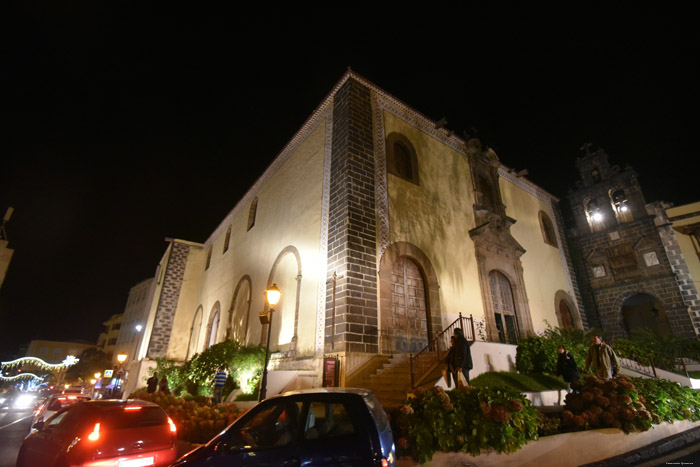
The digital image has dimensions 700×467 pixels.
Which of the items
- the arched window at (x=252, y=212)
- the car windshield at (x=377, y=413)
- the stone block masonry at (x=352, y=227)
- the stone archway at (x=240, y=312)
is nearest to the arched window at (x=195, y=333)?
the stone archway at (x=240, y=312)

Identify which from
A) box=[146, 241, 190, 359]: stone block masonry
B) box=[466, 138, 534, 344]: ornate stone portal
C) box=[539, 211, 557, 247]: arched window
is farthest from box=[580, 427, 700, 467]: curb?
box=[146, 241, 190, 359]: stone block masonry

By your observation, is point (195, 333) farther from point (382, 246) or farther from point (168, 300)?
point (382, 246)

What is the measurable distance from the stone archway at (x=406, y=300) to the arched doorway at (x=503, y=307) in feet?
12.1

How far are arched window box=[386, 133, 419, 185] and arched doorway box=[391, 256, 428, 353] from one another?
3.25 metres

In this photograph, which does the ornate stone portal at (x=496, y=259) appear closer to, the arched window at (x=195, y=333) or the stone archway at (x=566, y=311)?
the stone archway at (x=566, y=311)

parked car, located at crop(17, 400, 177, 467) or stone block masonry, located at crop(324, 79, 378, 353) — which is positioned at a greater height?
stone block masonry, located at crop(324, 79, 378, 353)

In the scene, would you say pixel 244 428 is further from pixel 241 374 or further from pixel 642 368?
pixel 642 368

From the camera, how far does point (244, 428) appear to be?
3.42 m

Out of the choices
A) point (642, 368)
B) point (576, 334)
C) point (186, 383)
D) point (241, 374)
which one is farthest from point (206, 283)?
point (642, 368)

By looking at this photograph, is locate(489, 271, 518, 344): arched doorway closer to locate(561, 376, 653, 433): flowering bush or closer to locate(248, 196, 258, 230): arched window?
locate(561, 376, 653, 433): flowering bush

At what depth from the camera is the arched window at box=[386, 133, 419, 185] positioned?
40.1 feet

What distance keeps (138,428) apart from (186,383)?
9.17m

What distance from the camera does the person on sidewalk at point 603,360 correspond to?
28.3ft

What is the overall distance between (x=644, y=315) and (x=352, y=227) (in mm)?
17091
